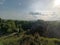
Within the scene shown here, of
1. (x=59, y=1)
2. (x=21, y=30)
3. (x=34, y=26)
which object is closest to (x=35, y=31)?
(x=34, y=26)

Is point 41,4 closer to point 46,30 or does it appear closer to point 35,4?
point 35,4

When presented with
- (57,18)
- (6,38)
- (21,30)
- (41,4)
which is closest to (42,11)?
(41,4)

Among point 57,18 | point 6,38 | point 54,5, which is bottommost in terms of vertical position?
point 6,38

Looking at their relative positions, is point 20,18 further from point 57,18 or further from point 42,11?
point 57,18

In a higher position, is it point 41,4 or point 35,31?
point 41,4

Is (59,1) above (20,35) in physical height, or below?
above

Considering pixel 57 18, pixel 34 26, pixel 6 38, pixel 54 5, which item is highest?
pixel 54 5
